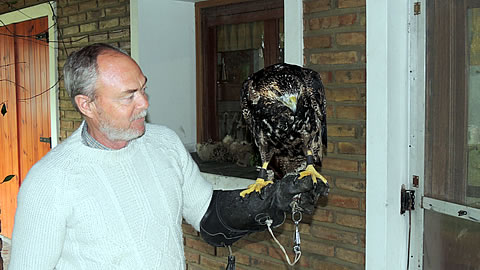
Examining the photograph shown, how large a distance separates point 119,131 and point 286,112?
537mm

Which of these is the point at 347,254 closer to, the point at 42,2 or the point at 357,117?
the point at 357,117

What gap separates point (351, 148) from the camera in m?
→ 2.59

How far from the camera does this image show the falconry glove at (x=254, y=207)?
158cm

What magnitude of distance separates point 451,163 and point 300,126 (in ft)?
2.80

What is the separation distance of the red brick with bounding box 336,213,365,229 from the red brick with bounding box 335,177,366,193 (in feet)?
0.45

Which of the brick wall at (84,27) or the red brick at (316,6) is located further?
the brick wall at (84,27)

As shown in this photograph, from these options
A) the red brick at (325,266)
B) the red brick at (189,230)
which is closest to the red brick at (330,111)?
the red brick at (325,266)

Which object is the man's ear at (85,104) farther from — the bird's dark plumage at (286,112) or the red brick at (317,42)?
the red brick at (317,42)

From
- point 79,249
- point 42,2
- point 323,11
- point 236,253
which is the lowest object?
point 236,253

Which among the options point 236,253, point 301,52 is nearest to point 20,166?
point 236,253

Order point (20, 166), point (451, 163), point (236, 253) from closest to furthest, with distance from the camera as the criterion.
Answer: point (451, 163)
point (236, 253)
point (20, 166)

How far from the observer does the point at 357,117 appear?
2.54 metres

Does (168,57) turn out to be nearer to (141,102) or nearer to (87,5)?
(87,5)

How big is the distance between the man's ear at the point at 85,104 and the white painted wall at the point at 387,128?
131 cm
